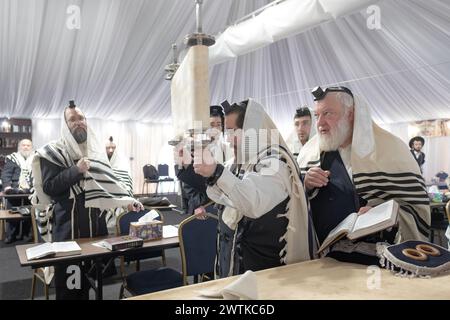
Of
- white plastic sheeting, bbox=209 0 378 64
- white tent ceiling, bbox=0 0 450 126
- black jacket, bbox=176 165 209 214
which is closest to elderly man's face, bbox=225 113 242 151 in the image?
black jacket, bbox=176 165 209 214

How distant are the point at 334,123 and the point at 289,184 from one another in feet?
1.24

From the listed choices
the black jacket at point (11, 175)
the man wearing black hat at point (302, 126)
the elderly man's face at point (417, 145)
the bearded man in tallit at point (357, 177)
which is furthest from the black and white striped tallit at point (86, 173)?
the elderly man's face at point (417, 145)

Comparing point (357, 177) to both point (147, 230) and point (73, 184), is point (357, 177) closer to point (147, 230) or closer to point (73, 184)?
point (147, 230)

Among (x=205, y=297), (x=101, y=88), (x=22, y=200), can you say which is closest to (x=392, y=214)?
(x=205, y=297)

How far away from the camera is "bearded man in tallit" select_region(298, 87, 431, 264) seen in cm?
142

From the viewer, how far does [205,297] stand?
1025 millimetres

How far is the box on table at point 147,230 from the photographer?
108 inches

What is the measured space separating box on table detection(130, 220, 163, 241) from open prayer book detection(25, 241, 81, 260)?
456 mm

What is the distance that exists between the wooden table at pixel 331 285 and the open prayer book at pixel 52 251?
4.74 feet

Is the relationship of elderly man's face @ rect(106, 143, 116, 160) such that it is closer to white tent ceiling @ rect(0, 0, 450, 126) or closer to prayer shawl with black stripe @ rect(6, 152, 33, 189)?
white tent ceiling @ rect(0, 0, 450, 126)

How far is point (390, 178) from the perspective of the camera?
1.45 m

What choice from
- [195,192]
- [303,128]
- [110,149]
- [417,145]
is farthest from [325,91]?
[417,145]

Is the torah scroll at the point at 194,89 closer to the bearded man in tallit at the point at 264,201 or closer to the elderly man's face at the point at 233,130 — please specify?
the bearded man in tallit at the point at 264,201
